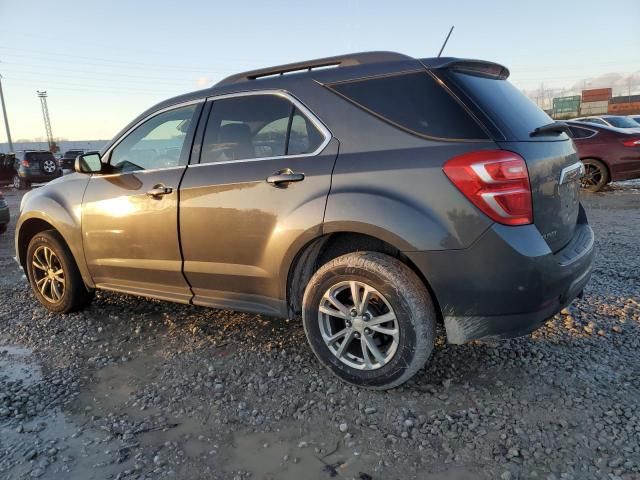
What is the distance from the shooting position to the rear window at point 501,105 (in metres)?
2.46

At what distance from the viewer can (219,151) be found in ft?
10.6

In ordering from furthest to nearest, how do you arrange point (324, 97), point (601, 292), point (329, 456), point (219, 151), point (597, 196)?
point (597, 196), point (601, 292), point (219, 151), point (324, 97), point (329, 456)

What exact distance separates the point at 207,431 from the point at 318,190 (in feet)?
4.75

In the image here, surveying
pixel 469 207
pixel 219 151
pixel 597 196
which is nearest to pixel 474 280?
pixel 469 207

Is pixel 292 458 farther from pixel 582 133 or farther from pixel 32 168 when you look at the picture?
pixel 32 168

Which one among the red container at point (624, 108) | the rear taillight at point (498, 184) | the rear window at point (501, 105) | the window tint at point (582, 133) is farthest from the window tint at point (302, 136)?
the red container at point (624, 108)

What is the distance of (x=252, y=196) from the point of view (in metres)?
2.92

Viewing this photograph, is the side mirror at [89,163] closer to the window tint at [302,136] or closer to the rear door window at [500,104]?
the window tint at [302,136]

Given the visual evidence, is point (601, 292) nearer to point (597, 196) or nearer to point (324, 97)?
point (324, 97)

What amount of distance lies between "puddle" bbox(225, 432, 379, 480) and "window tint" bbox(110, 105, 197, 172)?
203 cm

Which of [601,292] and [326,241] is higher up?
[326,241]

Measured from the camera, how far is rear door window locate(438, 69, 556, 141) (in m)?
2.46

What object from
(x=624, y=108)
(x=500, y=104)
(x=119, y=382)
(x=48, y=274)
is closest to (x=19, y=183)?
(x=48, y=274)

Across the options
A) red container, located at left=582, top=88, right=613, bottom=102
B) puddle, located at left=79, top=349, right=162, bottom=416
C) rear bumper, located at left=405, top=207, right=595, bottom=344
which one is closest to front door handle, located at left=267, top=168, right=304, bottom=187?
rear bumper, located at left=405, top=207, right=595, bottom=344
